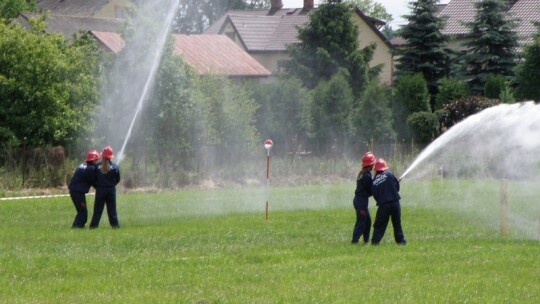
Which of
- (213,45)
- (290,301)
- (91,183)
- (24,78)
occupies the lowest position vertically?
(290,301)

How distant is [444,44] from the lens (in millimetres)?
64062

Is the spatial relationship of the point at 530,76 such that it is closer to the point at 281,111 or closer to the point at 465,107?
the point at 465,107

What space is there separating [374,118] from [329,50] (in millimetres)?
12301

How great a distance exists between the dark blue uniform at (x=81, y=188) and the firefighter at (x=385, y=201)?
6846mm

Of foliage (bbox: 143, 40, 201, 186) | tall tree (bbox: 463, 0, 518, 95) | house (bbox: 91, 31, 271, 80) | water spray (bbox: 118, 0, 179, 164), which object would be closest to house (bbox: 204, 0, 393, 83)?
house (bbox: 91, 31, 271, 80)

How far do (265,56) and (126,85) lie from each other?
3473cm

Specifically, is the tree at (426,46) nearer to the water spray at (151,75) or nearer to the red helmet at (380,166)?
the water spray at (151,75)

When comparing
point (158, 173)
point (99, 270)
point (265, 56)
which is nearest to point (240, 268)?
point (99, 270)

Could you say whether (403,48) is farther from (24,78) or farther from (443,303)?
(443,303)

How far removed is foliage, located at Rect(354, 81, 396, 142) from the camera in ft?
163

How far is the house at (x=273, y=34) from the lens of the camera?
72688mm

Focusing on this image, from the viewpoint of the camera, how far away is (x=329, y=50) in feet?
201

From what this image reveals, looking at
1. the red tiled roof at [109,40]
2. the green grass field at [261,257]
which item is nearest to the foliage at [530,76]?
the red tiled roof at [109,40]

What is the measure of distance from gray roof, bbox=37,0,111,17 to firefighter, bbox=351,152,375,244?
67880mm
